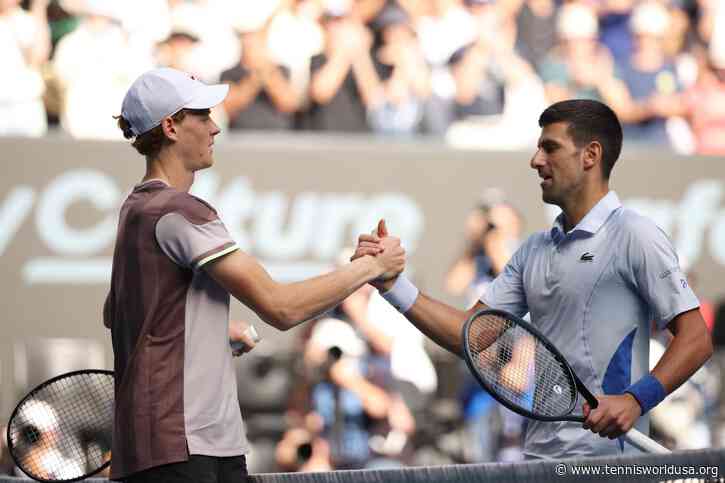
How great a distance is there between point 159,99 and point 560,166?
49.9 inches

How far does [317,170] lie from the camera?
33.5 ft

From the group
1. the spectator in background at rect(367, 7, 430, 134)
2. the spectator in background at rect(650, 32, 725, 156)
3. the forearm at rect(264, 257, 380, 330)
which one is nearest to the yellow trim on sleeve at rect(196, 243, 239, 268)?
the forearm at rect(264, 257, 380, 330)

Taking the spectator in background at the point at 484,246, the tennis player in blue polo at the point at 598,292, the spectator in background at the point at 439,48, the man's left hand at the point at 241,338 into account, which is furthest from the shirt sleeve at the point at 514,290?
the spectator in background at the point at 439,48

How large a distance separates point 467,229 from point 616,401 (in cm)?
633

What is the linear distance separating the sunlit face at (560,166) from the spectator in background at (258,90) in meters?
5.67

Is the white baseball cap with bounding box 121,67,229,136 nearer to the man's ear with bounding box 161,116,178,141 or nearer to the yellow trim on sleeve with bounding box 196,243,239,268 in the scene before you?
the man's ear with bounding box 161,116,178,141

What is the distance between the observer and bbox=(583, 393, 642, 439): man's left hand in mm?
3908

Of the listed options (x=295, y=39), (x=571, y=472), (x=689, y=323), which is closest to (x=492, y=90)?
(x=295, y=39)

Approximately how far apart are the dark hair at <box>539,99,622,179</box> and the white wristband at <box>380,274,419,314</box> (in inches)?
25.6

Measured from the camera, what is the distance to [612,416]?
12.8 feet

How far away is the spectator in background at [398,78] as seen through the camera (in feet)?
33.8

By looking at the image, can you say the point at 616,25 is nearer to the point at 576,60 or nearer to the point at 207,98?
the point at 576,60

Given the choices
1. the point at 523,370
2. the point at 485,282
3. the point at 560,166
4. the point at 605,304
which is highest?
the point at 560,166

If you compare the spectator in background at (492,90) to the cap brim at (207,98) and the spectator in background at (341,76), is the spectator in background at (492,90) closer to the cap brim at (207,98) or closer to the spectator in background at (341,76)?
the spectator in background at (341,76)
